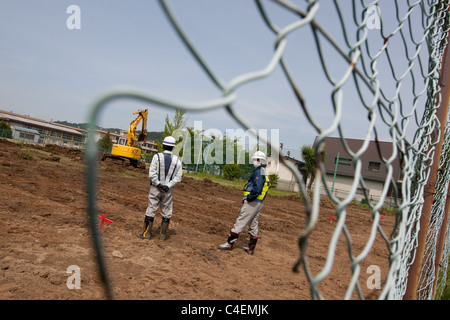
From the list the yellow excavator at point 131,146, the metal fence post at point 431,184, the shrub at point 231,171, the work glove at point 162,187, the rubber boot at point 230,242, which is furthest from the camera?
the shrub at point 231,171

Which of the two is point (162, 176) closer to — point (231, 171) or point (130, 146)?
point (130, 146)

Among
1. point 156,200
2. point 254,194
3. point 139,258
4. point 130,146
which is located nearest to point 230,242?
point 254,194

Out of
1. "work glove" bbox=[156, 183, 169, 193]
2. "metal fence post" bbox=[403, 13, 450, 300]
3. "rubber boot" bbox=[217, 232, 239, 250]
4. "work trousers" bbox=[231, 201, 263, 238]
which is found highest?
"metal fence post" bbox=[403, 13, 450, 300]

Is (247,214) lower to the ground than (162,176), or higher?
lower

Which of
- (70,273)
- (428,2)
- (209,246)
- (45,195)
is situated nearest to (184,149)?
(45,195)

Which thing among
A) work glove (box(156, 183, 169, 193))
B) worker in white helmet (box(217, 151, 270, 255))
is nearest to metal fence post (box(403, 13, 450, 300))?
worker in white helmet (box(217, 151, 270, 255))

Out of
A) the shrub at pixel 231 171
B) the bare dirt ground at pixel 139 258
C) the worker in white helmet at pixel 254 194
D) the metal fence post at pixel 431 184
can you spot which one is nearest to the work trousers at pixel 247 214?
the worker in white helmet at pixel 254 194

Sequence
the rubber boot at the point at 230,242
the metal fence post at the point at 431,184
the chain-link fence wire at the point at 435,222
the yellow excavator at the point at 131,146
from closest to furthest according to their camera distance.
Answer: the metal fence post at the point at 431,184 → the chain-link fence wire at the point at 435,222 → the rubber boot at the point at 230,242 → the yellow excavator at the point at 131,146

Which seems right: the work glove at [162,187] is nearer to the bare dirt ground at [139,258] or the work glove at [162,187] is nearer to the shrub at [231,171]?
the bare dirt ground at [139,258]

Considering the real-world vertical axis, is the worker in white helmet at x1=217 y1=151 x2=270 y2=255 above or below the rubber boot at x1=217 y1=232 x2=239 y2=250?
above

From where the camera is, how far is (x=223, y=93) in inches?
18.8

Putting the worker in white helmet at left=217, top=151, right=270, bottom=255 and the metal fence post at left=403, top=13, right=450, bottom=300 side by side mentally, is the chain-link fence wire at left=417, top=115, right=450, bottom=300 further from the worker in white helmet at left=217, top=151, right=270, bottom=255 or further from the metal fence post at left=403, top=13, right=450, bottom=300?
the worker in white helmet at left=217, top=151, right=270, bottom=255

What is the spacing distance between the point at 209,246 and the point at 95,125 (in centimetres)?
587

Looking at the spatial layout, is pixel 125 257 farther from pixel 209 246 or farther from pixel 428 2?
pixel 428 2
